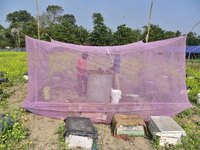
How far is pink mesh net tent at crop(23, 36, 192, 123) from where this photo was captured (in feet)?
18.0

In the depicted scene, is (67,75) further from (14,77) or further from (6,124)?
(14,77)

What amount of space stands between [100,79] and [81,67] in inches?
19.1

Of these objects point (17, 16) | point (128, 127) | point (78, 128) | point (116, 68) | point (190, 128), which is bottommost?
point (190, 128)

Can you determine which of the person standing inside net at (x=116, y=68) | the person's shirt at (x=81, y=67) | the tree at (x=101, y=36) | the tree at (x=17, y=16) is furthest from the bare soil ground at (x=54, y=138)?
the tree at (x=17, y=16)

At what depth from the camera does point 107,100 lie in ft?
18.2

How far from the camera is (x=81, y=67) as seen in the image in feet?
18.1

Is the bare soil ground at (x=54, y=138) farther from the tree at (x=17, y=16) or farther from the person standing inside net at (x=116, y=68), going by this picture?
the tree at (x=17, y=16)

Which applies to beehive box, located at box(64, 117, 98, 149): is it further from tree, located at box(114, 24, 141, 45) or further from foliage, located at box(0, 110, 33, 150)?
tree, located at box(114, 24, 141, 45)

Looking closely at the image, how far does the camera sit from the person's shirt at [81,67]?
5504 millimetres

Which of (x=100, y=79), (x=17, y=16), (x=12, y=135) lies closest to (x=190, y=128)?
(x=100, y=79)

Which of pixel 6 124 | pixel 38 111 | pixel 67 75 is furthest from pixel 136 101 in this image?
pixel 6 124

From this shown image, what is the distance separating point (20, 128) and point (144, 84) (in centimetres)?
276

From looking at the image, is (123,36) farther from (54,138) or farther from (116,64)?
(54,138)

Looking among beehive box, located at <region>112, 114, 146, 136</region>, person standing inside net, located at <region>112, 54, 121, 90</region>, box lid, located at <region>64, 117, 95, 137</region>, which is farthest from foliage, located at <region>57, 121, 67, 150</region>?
person standing inside net, located at <region>112, 54, 121, 90</region>
